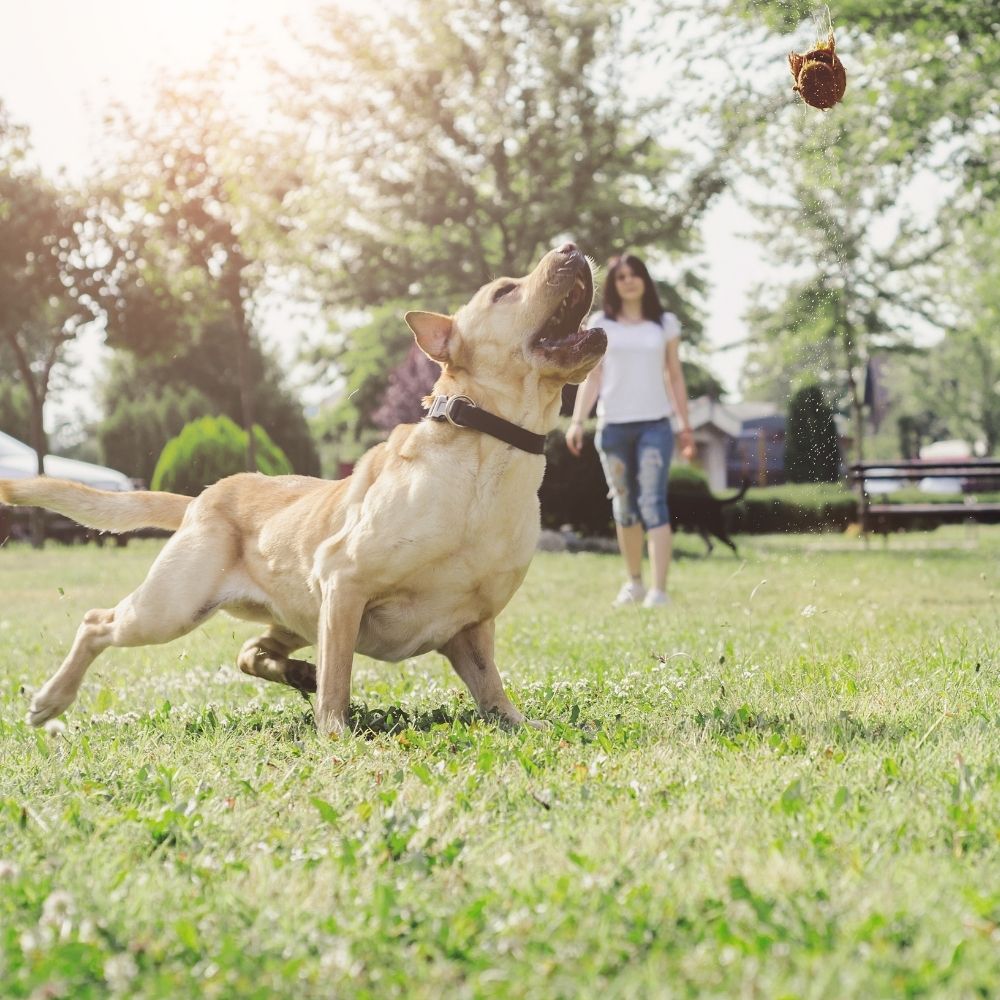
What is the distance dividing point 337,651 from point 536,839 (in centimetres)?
164

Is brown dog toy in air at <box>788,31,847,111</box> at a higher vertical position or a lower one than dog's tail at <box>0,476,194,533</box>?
higher

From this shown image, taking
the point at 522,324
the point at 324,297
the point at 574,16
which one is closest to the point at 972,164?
the point at 574,16

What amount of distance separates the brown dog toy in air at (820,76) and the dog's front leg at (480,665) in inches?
96.9

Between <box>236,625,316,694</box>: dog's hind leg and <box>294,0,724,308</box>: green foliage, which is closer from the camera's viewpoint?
<box>236,625,316,694</box>: dog's hind leg

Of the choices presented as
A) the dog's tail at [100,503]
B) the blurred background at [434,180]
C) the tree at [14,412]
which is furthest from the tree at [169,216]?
the tree at [14,412]

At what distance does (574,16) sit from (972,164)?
8116 millimetres

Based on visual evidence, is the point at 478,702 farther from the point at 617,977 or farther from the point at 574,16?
the point at 574,16

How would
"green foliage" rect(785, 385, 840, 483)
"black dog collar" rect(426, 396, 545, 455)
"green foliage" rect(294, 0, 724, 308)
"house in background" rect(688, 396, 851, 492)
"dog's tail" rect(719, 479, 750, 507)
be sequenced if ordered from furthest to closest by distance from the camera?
"green foliage" rect(294, 0, 724, 308) → "dog's tail" rect(719, 479, 750, 507) → "house in background" rect(688, 396, 851, 492) → "green foliage" rect(785, 385, 840, 483) → "black dog collar" rect(426, 396, 545, 455)

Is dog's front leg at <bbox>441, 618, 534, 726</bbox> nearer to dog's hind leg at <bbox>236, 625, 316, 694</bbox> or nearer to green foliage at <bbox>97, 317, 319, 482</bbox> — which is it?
dog's hind leg at <bbox>236, 625, 316, 694</bbox>

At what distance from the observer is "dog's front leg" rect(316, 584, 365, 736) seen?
4.19 m

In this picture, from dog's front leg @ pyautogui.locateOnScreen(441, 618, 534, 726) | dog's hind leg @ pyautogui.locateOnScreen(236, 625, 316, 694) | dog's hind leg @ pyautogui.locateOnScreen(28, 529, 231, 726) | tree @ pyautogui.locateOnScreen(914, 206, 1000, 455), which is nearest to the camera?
dog's front leg @ pyautogui.locateOnScreen(441, 618, 534, 726)

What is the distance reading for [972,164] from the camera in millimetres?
17406

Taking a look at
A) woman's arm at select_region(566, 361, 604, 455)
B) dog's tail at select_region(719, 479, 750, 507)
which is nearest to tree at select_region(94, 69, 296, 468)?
dog's tail at select_region(719, 479, 750, 507)

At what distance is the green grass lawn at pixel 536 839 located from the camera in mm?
1962
